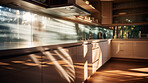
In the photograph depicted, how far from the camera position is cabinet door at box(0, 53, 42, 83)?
80cm

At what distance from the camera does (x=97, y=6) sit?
4742 millimetres

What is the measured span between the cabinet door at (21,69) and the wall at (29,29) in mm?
150

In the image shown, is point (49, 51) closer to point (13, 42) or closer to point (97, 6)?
point (13, 42)

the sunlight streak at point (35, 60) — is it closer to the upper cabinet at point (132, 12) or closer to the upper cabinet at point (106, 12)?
the upper cabinet at point (106, 12)

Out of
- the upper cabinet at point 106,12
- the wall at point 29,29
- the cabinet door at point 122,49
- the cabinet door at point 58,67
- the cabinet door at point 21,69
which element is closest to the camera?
the cabinet door at point 21,69

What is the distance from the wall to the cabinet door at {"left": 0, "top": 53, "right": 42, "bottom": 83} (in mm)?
150

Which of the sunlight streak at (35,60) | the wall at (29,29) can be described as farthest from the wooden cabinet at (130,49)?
the sunlight streak at (35,60)

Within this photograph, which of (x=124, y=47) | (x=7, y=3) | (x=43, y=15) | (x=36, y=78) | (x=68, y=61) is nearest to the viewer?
(x=36, y=78)

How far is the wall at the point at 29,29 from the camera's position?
1410mm

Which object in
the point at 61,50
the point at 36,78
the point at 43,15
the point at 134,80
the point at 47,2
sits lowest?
the point at 134,80

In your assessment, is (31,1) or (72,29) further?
(72,29)

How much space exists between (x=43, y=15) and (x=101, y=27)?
11.6ft

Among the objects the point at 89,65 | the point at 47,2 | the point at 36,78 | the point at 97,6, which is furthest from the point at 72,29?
the point at 97,6

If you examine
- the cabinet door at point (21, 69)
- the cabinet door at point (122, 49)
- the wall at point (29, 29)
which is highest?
the wall at point (29, 29)
